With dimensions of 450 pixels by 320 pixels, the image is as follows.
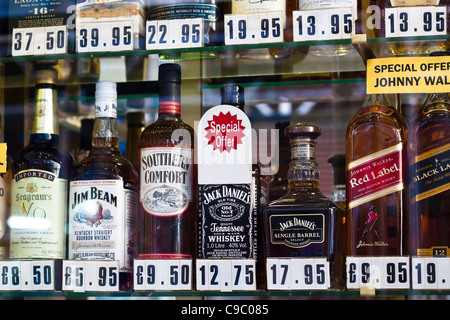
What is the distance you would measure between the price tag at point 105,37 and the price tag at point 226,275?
20.6 inches

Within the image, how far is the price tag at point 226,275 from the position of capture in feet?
4.75

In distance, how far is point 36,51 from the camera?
1.64m

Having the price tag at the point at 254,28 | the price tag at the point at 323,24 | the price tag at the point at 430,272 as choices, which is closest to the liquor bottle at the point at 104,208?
the price tag at the point at 254,28

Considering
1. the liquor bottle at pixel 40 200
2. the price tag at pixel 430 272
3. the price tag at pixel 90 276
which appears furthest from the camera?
the liquor bottle at pixel 40 200

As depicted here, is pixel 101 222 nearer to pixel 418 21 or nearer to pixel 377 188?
pixel 377 188

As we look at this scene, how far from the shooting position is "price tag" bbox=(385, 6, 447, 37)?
1480 millimetres

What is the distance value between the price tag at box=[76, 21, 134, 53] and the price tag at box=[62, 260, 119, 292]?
48 cm

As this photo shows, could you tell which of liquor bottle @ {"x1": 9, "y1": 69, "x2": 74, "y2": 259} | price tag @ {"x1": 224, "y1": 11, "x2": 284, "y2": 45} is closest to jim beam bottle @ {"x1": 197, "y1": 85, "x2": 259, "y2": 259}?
price tag @ {"x1": 224, "y1": 11, "x2": 284, "y2": 45}

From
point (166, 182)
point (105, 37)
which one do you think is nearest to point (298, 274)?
point (166, 182)

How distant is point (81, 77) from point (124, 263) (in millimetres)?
572

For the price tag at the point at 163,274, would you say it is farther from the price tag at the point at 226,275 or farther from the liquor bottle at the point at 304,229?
the liquor bottle at the point at 304,229

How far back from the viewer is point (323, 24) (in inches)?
59.8

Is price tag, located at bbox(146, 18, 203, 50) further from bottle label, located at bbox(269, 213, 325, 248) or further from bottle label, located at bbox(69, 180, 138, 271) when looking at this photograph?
bottle label, located at bbox(269, 213, 325, 248)
